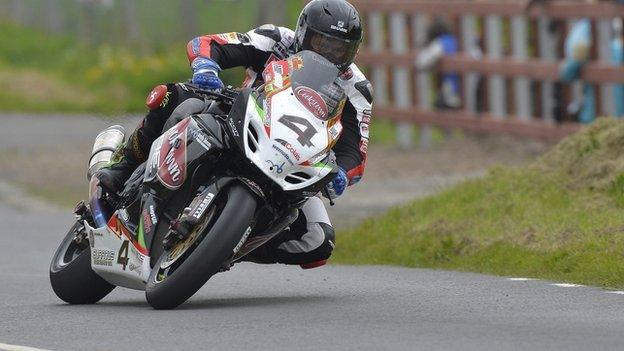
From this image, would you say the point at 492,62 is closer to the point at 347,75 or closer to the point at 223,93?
the point at 347,75

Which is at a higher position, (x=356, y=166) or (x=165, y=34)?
(x=356, y=166)

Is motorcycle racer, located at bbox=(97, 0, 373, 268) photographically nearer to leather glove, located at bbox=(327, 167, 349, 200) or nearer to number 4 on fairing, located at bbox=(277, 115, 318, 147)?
leather glove, located at bbox=(327, 167, 349, 200)

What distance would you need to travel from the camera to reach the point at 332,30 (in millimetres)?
8875

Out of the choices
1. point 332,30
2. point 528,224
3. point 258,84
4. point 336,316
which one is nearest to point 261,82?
point 258,84

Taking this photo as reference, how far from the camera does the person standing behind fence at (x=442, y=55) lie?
70.0ft

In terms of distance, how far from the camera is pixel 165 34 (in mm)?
32844

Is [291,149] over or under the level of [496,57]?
over

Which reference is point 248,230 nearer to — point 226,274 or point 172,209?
point 172,209

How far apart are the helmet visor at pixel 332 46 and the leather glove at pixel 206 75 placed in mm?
529

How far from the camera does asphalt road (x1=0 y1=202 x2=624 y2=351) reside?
7.17 m

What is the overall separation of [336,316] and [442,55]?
13.6m

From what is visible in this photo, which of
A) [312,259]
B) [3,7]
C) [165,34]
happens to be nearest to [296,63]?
[312,259]

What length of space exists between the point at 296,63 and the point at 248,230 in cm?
106

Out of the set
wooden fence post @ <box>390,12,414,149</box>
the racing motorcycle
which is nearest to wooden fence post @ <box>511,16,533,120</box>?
wooden fence post @ <box>390,12,414,149</box>
